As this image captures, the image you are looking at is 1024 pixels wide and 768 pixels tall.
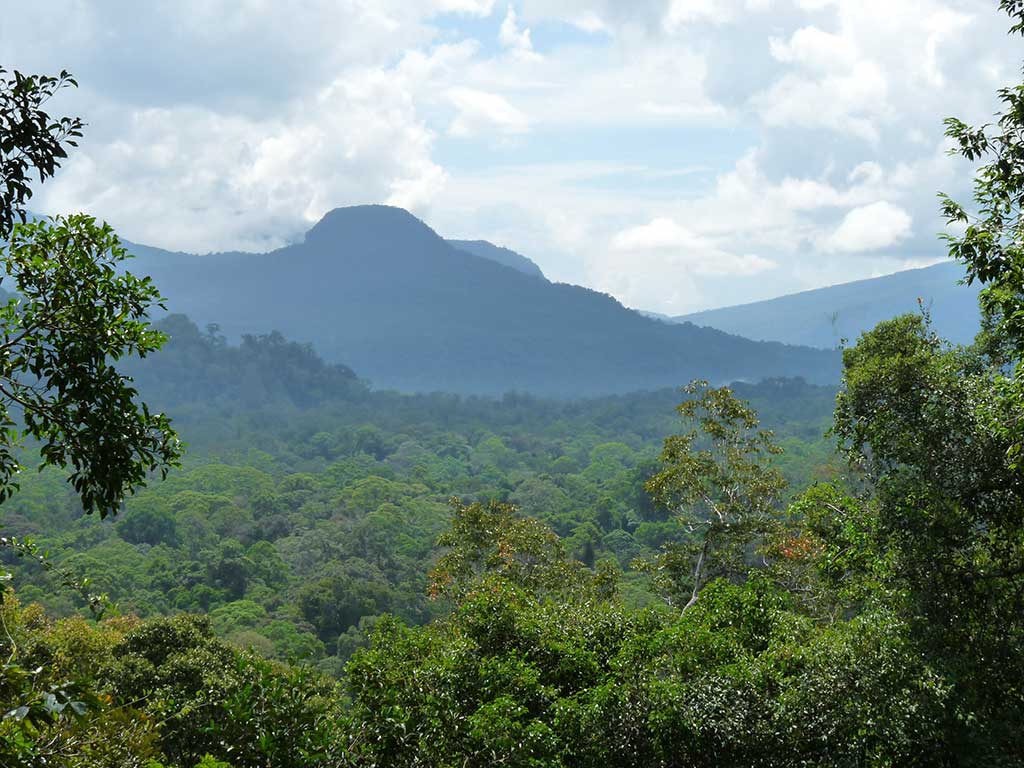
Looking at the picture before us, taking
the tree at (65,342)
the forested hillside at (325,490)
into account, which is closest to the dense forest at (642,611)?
the tree at (65,342)

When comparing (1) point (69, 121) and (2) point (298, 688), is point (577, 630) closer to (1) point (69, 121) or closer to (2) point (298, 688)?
(2) point (298, 688)

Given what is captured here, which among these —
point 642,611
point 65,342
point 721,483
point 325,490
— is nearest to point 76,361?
point 65,342

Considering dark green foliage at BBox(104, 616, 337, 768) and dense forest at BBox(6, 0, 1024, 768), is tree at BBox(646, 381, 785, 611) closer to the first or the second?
dense forest at BBox(6, 0, 1024, 768)

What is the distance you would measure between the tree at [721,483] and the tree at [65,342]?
39.3 feet

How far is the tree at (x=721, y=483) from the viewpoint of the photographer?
51.0ft

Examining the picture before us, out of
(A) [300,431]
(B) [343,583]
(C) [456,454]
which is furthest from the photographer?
(A) [300,431]

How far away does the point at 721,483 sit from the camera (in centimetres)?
1577

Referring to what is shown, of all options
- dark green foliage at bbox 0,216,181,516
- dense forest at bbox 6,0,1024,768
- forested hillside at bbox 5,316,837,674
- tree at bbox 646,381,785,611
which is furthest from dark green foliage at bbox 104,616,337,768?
tree at bbox 646,381,785,611

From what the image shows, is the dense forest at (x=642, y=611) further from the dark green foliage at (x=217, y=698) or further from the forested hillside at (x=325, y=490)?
the forested hillside at (x=325, y=490)

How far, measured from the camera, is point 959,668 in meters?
7.58

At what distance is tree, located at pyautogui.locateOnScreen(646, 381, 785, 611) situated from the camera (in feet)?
51.0

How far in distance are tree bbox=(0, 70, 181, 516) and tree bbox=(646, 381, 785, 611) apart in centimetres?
1197

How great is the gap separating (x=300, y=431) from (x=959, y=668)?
120 metres

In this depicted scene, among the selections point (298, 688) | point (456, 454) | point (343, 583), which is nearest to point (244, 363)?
point (456, 454)
